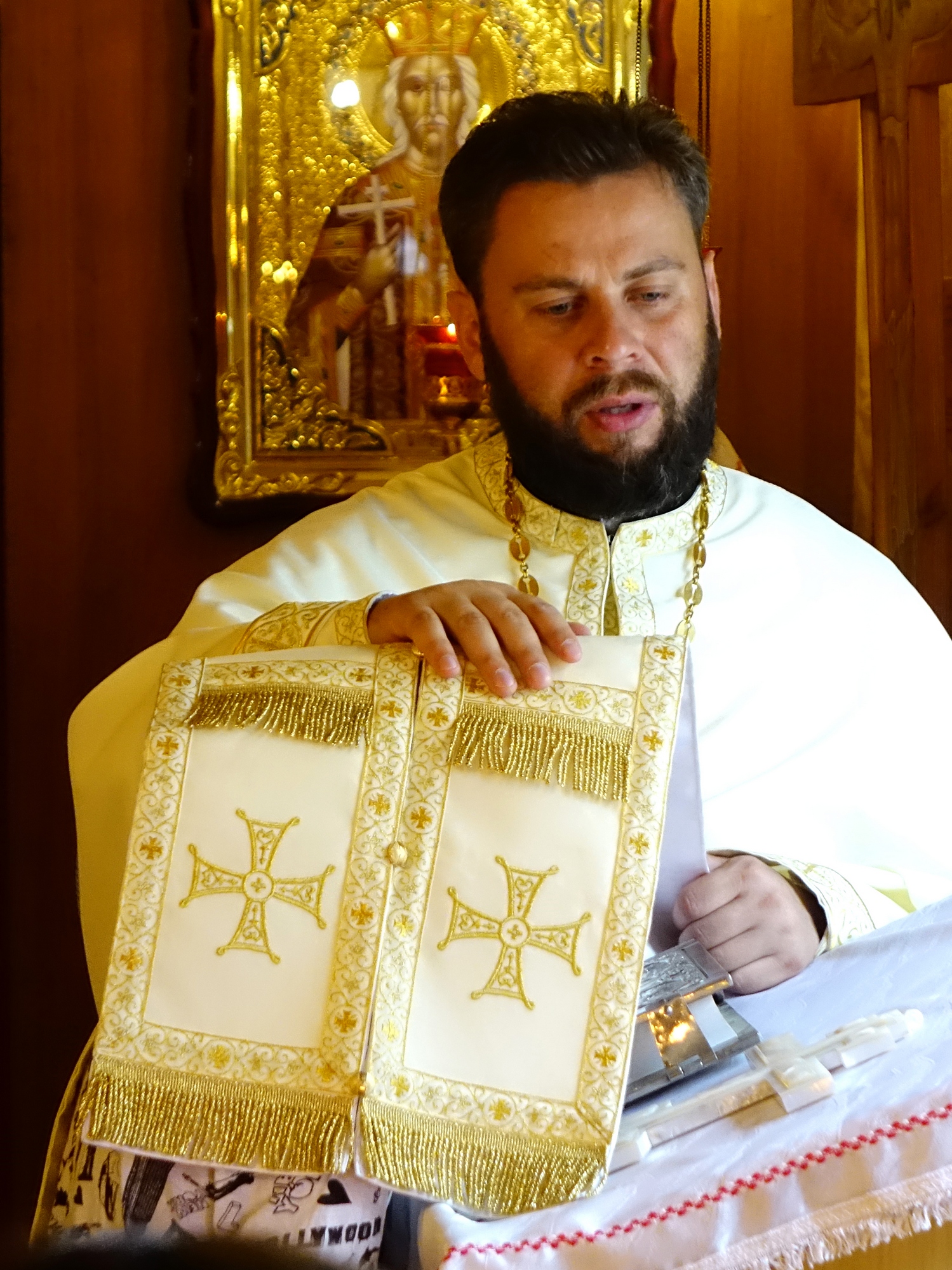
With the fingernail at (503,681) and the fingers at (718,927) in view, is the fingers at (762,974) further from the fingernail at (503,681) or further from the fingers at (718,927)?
the fingernail at (503,681)

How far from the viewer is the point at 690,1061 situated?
148cm

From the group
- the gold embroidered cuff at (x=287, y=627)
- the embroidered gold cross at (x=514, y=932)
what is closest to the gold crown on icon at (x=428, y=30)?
the gold embroidered cuff at (x=287, y=627)

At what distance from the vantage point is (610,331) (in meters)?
2.10

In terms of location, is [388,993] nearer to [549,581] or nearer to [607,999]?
[607,999]

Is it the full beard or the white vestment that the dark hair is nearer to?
Answer: the full beard

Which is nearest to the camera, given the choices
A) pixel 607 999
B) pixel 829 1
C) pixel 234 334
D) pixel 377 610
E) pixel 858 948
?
pixel 607 999

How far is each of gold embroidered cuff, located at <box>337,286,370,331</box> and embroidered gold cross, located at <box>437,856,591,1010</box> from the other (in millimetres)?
1785

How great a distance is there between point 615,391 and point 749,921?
89 cm

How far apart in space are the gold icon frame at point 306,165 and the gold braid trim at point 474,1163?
1.83 meters

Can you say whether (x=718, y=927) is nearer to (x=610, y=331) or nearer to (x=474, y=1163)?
(x=474, y=1163)

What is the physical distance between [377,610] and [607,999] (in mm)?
560

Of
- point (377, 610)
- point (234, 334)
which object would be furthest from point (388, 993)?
point (234, 334)

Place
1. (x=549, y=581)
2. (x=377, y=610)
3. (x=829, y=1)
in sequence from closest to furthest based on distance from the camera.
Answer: (x=377, y=610)
(x=549, y=581)
(x=829, y=1)

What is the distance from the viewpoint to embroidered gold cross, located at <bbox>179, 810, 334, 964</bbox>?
1.46 m
